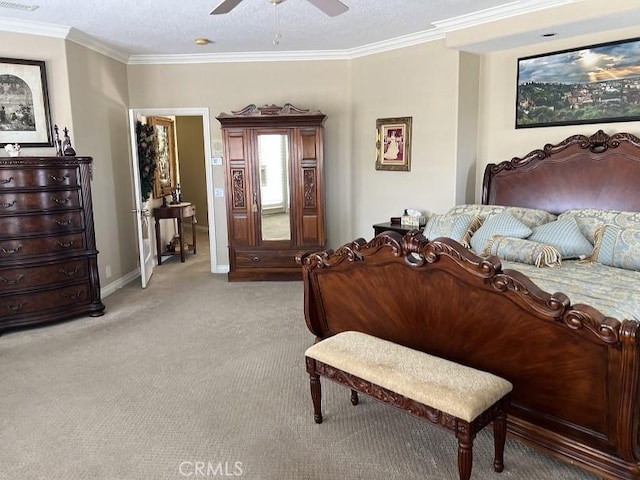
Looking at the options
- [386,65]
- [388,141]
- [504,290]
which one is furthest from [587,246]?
[386,65]

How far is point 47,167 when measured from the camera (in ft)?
14.1

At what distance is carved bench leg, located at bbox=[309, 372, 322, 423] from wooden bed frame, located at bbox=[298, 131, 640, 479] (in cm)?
48

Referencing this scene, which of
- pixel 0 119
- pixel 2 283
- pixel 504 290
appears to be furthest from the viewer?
pixel 0 119

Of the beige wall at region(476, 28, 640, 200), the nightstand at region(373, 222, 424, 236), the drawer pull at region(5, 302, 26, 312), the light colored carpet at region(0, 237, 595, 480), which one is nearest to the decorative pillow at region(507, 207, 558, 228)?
the beige wall at region(476, 28, 640, 200)

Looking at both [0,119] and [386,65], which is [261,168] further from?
[0,119]

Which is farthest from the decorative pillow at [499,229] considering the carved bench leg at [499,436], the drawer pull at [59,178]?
the drawer pull at [59,178]

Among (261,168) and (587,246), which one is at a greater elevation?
(261,168)

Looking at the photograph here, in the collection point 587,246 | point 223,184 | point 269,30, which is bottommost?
point 587,246

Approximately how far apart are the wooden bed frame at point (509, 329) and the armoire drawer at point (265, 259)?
2636 mm

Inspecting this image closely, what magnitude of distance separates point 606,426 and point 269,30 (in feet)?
14.5

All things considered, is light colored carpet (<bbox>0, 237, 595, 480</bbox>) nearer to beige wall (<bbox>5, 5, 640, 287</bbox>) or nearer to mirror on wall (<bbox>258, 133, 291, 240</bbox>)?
mirror on wall (<bbox>258, 133, 291, 240</bbox>)

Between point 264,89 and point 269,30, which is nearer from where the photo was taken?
point 269,30

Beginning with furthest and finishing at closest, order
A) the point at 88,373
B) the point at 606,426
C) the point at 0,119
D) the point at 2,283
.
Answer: the point at 0,119
the point at 2,283
the point at 88,373
the point at 606,426

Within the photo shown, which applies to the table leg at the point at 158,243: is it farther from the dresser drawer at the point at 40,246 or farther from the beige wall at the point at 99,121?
the dresser drawer at the point at 40,246
